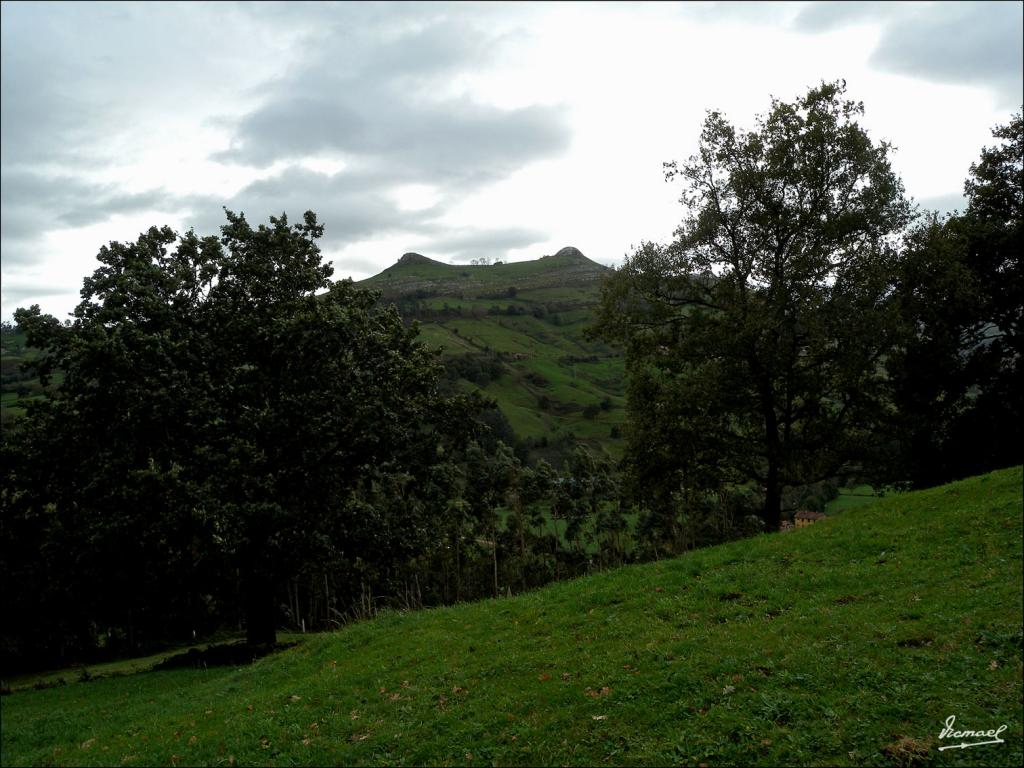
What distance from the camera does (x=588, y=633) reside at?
14.3 metres

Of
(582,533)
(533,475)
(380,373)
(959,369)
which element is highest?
(380,373)

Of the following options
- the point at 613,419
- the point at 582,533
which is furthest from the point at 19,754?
the point at 613,419

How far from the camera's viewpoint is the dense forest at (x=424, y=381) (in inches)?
890

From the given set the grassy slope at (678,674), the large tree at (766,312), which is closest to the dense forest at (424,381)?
the large tree at (766,312)

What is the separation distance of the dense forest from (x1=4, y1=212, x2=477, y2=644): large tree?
10cm

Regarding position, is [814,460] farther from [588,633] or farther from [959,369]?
[588,633]

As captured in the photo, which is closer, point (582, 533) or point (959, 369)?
point (959, 369)

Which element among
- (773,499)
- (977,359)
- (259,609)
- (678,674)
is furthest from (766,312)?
(259,609)

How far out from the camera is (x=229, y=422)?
23531 millimetres

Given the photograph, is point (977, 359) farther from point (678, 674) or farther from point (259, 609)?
point (259, 609)

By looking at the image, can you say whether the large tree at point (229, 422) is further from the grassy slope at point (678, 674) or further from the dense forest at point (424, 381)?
the grassy slope at point (678, 674)

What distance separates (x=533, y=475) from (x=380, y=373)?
51.0 m

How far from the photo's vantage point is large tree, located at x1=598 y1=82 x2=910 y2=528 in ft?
80.3

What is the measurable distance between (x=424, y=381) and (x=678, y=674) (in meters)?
17.4
